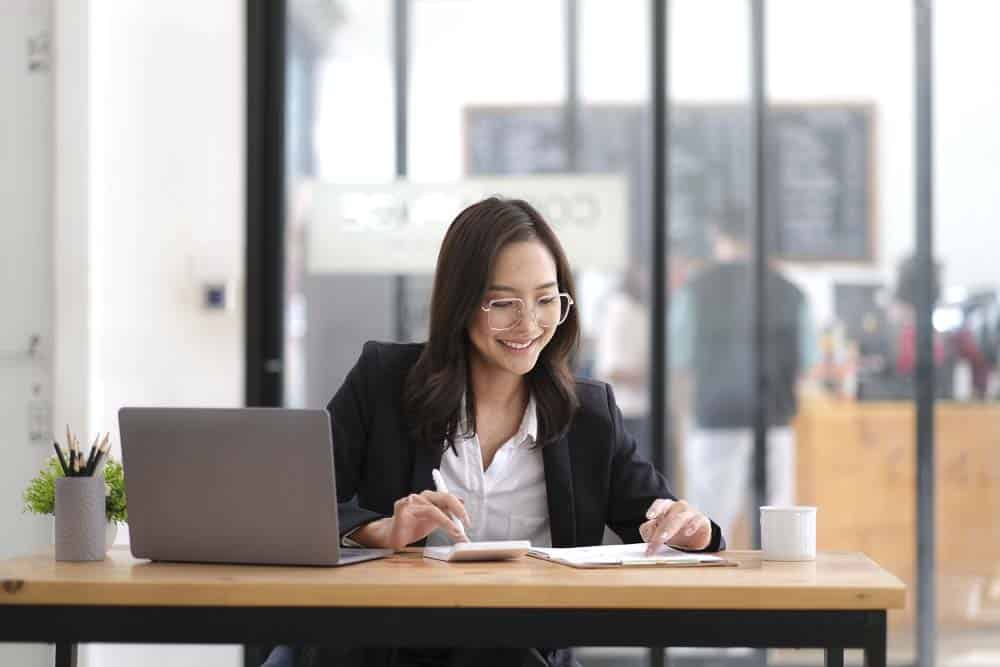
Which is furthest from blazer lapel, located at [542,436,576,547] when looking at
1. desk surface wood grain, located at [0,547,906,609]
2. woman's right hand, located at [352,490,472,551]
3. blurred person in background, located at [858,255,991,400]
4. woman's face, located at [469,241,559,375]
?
blurred person in background, located at [858,255,991,400]

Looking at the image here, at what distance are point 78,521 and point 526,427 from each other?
2.74 feet

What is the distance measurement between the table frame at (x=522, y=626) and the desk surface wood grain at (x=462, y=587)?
0.01 meters

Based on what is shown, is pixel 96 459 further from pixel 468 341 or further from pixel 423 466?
pixel 468 341

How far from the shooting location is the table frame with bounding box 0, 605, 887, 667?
6.59ft

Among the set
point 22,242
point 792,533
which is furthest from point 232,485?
point 22,242

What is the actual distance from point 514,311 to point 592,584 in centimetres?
80

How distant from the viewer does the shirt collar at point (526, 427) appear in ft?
9.00

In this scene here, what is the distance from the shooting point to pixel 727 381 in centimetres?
491

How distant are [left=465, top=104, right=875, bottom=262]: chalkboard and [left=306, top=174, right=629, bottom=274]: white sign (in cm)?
6

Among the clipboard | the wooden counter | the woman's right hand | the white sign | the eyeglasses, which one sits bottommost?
the wooden counter

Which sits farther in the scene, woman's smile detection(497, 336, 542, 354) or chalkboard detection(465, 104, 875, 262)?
chalkboard detection(465, 104, 875, 262)

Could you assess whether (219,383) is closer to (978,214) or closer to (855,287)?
(855,287)

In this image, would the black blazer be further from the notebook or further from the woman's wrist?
the notebook

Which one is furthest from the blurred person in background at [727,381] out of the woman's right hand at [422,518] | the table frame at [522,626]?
the table frame at [522,626]
